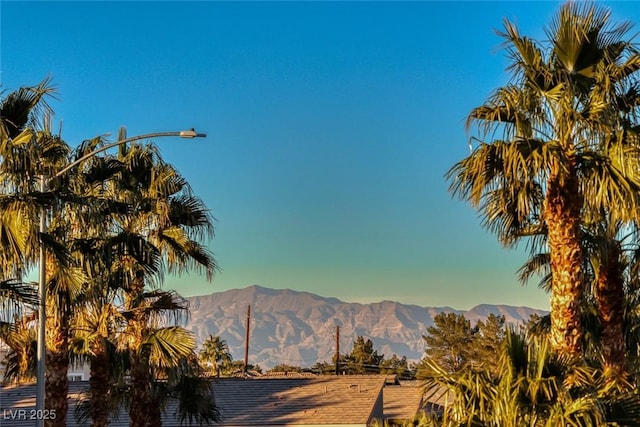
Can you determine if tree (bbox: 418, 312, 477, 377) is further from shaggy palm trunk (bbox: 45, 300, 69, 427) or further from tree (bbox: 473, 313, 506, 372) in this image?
shaggy palm trunk (bbox: 45, 300, 69, 427)

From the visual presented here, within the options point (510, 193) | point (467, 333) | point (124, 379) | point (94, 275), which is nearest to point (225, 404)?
point (124, 379)

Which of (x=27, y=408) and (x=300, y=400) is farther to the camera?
(x=300, y=400)

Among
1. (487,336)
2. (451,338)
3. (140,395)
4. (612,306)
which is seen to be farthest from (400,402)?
(451,338)

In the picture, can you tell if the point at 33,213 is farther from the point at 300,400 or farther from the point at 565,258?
the point at 300,400

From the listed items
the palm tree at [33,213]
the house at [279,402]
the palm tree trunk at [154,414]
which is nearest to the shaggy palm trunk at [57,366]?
the palm tree at [33,213]

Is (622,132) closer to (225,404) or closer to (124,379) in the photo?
(124,379)

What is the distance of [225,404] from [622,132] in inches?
845

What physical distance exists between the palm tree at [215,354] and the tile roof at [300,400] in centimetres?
5553

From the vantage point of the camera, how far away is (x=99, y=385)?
22.1 metres

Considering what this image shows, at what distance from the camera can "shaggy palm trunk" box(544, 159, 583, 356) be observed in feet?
50.8

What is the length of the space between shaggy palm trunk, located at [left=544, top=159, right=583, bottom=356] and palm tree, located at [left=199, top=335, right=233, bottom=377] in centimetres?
7651

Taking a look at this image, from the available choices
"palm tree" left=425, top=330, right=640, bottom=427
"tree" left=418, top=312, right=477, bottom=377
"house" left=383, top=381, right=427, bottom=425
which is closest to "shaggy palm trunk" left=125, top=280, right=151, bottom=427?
"palm tree" left=425, top=330, right=640, bottom=427

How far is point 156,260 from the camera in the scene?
2347 cm

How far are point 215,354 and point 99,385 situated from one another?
71.2 meters
